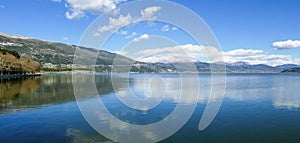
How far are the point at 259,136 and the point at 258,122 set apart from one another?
6.74 metres

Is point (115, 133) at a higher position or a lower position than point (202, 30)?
lower

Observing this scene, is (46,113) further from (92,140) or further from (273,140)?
(273,140)

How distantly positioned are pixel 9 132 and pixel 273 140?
77.0ft

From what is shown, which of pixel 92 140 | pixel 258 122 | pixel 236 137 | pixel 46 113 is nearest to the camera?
pixel 92 140

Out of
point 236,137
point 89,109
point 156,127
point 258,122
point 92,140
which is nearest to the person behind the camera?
point 92,140

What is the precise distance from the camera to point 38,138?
22.2 meters

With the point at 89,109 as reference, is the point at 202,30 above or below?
above

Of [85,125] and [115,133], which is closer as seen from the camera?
[115,133]

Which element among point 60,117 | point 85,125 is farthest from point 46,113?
point 85,125

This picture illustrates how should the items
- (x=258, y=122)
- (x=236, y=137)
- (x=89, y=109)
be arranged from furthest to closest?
(x=89, y=109) < (x=258, y=122) < (x=236, y=137)

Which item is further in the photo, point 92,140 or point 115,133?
point 115,133

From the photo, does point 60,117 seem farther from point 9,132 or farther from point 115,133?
point 115,133

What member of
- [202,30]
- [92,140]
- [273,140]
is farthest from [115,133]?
[273,140]

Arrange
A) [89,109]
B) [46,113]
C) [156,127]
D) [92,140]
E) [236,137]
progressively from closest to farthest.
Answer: [92,140] < [236,137] < [156,127] < [46,113] < [89,109]
